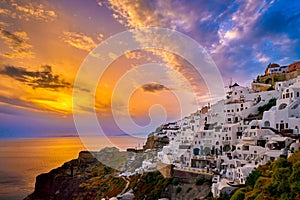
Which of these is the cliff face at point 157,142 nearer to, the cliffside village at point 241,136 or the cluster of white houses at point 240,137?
the cluster of white houses at point 240,137

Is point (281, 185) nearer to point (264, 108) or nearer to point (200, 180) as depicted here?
point (200, 180)

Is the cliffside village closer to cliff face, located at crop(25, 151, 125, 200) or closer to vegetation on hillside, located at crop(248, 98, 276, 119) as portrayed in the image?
vegetation on hillside, located at crop(248, 98, 276, 119)

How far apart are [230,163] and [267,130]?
4.61 metres

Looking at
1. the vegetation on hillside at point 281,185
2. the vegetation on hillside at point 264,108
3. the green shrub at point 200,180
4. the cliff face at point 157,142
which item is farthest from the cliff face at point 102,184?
the vegetation on hillside at point 264,108

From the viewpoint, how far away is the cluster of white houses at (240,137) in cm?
2052

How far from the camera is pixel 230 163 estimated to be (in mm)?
23000

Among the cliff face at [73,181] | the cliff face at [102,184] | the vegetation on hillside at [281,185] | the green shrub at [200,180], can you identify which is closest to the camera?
the vegetation on hillside at [281,185]

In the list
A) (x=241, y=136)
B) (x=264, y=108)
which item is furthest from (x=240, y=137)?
(x=264, y=108)

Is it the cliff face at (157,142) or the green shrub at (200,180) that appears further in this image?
the cliff face at (157,142)

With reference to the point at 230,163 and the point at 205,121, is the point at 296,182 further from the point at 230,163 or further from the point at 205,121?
the point at 205,121

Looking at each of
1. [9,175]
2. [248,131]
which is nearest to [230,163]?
[248,131]

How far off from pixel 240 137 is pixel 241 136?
0.15 meters

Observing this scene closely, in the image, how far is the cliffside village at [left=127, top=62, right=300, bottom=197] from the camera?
67.4 feet

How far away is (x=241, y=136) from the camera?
2683 cm
